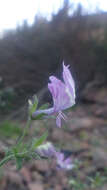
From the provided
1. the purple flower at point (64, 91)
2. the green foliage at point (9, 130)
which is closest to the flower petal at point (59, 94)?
the purple flower at point (64, 91)

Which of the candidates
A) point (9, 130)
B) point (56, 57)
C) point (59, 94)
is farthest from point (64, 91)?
point (56, 57)

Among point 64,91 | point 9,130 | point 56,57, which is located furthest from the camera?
point 56,57

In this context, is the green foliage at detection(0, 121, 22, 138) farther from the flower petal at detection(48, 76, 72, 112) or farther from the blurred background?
the flower petal at detection(48, 76, 72, 112)

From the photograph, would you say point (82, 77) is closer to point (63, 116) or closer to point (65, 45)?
point (65, 45)

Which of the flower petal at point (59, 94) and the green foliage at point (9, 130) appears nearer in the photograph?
the flower petal at point (59, 94)

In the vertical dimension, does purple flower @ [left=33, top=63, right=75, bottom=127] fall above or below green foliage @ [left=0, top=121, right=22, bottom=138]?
above

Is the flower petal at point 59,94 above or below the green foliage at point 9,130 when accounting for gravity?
above

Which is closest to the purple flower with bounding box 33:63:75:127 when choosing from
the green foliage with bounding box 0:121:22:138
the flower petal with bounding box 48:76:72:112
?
the flower petal with bounding box 48:76:72:112

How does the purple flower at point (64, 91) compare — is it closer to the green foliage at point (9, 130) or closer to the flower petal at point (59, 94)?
the flower petal at point (59, 94)

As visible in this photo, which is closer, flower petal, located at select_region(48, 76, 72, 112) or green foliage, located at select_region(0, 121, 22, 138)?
flower petal, located at select_region(48, 76, 72, 112)

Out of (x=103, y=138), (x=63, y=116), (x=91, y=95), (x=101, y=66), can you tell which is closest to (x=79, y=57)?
(x=101, y=66)

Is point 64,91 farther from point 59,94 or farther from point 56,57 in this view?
point 56,57
